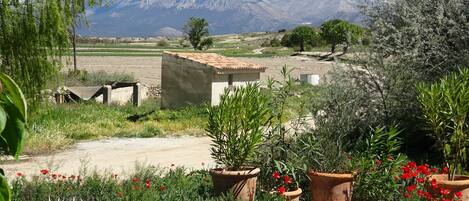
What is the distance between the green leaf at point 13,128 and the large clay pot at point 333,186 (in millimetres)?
5474

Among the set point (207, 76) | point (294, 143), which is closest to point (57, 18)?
point (294, 143)

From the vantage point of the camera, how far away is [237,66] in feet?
75.2

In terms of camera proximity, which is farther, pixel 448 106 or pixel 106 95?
pixel 106 95

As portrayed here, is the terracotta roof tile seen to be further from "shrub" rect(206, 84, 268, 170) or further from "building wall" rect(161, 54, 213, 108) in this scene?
"shrub" rect(206, 84, 268, 170)

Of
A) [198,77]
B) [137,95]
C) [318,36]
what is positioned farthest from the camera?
[318,36]

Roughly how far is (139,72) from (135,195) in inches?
1906

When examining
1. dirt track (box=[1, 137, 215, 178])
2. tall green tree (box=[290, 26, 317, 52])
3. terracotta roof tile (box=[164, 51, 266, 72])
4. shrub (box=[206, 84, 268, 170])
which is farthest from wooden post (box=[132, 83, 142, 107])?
tall green tree (box=[290, 26, 317, 52])

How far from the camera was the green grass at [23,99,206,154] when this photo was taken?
1498 cm

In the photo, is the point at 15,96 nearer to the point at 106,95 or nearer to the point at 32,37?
the point at 32,37

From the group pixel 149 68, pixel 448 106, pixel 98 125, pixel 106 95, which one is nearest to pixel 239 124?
pixel 448 106

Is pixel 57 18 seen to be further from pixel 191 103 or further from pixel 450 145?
pixel 191 103

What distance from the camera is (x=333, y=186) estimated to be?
21.2ft

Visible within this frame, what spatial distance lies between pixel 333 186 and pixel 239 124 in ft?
4.00

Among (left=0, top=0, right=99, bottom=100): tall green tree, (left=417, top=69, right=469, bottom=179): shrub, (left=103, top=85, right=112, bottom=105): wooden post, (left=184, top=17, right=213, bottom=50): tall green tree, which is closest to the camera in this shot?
(left=417, top=69, right=469, bottom=179): shrub
